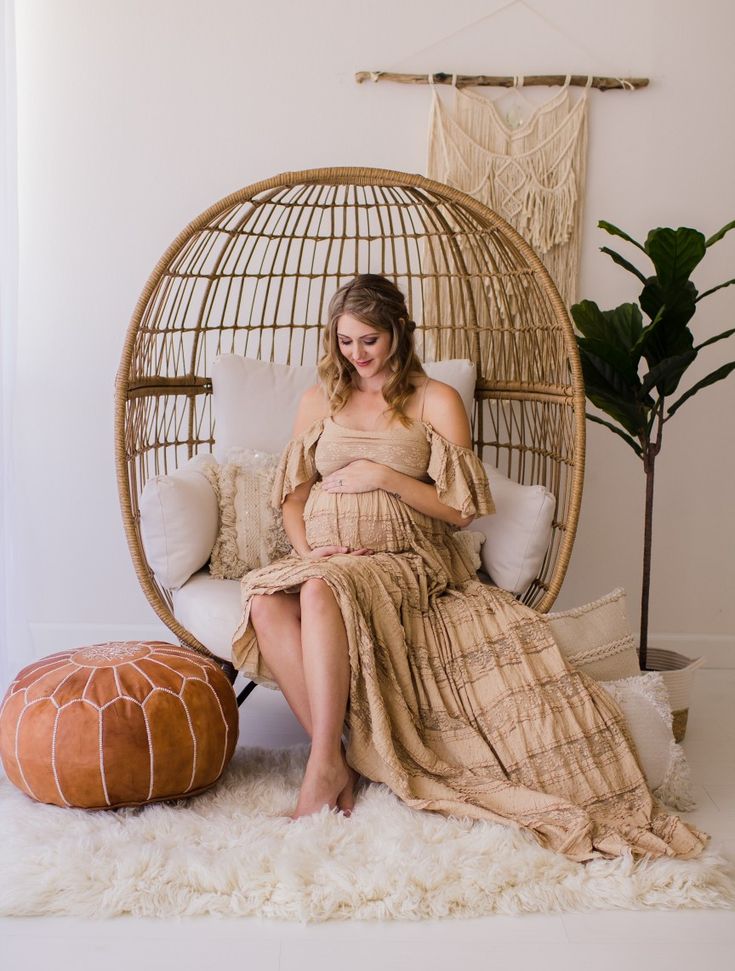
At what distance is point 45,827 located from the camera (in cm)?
196

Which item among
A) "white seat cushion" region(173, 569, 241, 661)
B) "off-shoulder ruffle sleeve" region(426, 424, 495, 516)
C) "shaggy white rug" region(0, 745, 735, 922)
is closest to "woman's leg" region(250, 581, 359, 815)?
"white seat cushion" region(173, 569, 241, 661)

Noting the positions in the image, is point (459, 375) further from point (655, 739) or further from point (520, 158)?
point (655, 739)

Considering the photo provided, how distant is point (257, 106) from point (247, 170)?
0.18 meters

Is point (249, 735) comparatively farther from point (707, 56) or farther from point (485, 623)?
point (707, 56)

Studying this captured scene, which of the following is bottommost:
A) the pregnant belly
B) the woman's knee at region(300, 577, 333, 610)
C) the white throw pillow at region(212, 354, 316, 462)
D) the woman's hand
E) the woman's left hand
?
the woman's knee at region(300, 577, 333, 610)

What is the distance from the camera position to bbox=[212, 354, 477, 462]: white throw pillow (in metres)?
2.76

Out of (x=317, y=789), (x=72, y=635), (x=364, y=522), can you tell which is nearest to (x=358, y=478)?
(x=364, y=522)

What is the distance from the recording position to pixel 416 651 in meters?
2.19

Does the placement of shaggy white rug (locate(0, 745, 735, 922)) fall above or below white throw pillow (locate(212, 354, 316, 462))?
below

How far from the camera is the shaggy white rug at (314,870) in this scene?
1744 mm

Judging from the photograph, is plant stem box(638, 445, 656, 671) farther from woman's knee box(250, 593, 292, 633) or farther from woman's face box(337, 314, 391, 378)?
woman's knee box(250, 593, 292, 633)

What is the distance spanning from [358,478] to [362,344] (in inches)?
12.3

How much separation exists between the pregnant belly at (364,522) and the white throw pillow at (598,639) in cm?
38

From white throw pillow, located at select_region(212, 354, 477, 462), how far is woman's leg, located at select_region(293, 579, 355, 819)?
0.76 m
